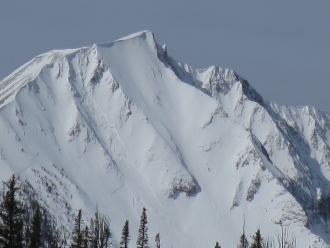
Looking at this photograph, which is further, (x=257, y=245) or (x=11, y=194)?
(x=257, y=245)

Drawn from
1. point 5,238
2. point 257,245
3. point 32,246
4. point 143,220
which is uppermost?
point 143,220

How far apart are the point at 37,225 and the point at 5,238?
40.1m

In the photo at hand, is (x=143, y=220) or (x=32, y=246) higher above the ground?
(x=143, y=220)

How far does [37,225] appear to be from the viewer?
92.8 metres

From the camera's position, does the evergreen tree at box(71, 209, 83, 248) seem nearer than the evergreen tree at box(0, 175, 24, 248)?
No

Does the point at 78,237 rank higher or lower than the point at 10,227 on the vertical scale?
higher

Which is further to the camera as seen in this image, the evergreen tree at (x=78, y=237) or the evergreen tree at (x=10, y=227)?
the evergreen tree at (x=78, y=237)

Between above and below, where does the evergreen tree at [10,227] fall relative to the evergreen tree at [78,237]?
below

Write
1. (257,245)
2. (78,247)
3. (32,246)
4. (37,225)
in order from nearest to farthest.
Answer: (32,246) < (78,247) < (257,245) < (37,225)

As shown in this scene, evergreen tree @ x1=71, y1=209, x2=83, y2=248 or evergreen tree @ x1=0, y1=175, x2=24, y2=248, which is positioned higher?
evergreen tree @ x1=71, y1=209, x2=83, y2=248

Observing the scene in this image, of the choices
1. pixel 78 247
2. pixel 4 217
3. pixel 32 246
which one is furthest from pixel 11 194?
pixel 78 247

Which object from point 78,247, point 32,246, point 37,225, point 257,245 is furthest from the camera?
point 37,225

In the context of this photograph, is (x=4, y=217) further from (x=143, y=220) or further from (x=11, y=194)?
(x=143, y=220)

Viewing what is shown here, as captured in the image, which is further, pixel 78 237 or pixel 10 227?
pixel 78 237
